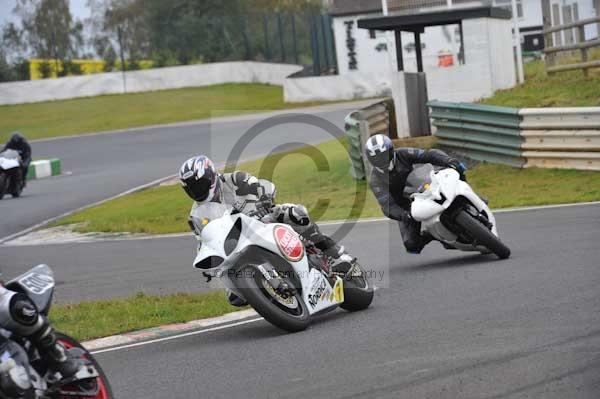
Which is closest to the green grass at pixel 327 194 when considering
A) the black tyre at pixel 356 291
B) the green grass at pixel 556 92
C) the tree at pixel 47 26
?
the green grass at pixel 556 92

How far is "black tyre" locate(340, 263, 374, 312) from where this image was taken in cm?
937

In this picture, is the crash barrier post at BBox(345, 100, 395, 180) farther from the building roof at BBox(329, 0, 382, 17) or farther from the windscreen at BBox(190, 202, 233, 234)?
the building roof at BBox(329, 0, 382, 17)

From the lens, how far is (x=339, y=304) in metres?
9.21

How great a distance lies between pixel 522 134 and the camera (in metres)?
18.8

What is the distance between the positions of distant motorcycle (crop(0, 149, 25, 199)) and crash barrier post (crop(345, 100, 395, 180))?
799 centimetres

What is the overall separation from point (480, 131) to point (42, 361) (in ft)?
47.6

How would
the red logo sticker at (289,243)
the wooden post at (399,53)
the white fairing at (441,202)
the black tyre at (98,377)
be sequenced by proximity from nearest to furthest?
the black tyre at (98,377)
the red logo sticker at (289,243)
the white fairing at (441,202)
the wooden post at (399,53)

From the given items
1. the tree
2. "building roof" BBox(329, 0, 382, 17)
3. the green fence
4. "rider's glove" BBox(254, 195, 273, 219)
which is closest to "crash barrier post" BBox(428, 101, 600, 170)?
the green fence

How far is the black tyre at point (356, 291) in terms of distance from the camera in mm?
9367

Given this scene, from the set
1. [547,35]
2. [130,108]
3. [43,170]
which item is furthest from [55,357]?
[130,108]

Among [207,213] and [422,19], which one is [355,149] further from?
[207,213]

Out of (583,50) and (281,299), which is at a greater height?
(583,50)

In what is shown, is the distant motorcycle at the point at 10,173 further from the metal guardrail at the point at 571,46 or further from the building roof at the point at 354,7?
the building roof at the point at 354,7

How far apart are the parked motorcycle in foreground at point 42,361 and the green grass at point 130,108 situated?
35.8 m
